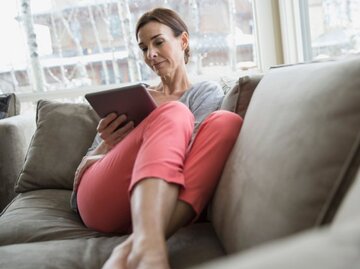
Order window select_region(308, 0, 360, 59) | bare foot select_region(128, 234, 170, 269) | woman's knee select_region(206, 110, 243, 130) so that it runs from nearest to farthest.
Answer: bare foot select_region(128, 234, 170, 269), woman's knee select_region(206, 110, 243, 130), window select_region(308, 0, 360, 59)

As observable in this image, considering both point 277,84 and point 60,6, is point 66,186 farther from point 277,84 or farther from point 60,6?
point 60,6

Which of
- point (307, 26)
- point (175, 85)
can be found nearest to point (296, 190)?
point (175, 85)

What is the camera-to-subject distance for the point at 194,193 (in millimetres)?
909

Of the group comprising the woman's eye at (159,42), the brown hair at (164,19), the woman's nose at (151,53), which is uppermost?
the brown hair at (164,19)

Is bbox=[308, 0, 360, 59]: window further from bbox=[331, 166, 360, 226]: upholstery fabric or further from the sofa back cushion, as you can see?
bbox=[331, 166, 360, 226]: upholstery fabric

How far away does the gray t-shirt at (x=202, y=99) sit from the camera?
140cm

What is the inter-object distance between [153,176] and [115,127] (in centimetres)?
41

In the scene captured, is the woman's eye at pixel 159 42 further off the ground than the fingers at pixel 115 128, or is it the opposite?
the woman's eye at pixel 159 42

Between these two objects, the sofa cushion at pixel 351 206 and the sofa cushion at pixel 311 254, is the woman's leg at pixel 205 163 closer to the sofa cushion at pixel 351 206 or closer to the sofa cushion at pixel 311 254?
the sofa cushion at pixel 351 206

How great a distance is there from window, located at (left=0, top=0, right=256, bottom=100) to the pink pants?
1404 millimetres

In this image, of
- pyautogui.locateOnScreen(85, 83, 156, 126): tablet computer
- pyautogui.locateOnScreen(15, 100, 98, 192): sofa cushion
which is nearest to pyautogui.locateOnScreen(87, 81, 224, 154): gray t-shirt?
pyautogui.locateOnScreen(15, 100, 98, 192): sofa cushion

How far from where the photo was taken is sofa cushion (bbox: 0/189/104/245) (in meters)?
1.13

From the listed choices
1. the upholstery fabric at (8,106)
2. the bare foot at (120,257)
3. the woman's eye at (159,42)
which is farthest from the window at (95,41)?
the bare foot at (120,257)

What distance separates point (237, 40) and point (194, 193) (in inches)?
64.9
